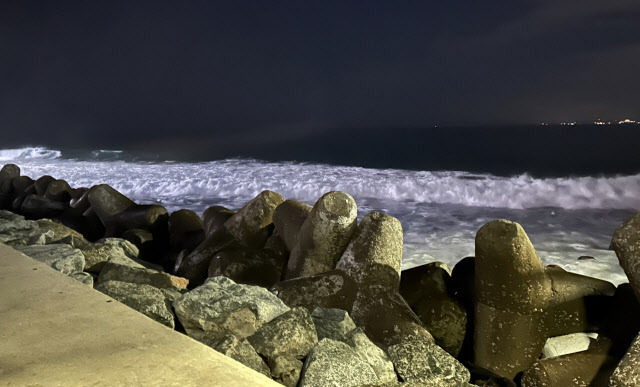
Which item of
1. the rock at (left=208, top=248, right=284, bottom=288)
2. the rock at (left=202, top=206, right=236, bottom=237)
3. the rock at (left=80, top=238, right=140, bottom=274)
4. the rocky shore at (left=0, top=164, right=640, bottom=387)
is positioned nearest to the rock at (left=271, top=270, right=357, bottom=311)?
the rocky shore at (left=0, top=164, right=640, bottom=387)

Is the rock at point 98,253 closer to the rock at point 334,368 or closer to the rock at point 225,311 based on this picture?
the rock at point 225,311

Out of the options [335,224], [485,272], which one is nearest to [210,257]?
[335,224]

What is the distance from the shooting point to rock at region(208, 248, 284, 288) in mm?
3518

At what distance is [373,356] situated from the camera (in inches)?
82.6

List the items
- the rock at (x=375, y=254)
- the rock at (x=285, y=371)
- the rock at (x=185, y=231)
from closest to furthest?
the rock at (x=285, y=371)
the rock at (x=375, y=254)
the rock at (x=185, y=231)

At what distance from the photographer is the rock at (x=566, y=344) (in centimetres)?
278

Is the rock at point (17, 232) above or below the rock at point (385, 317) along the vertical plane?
above

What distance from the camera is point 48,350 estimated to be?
59.1 inches

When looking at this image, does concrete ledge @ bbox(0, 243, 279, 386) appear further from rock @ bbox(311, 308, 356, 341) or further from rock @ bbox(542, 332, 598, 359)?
rock @ bbox(542, 332, 598, 359)

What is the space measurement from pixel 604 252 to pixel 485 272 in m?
4.07

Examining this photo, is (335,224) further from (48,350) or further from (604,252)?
(604,252)

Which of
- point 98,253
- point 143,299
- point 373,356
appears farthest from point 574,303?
point 98,253

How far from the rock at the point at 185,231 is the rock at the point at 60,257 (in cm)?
154

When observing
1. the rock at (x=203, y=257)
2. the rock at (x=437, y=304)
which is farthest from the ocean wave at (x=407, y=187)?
the rock at (x=437, y=304)
